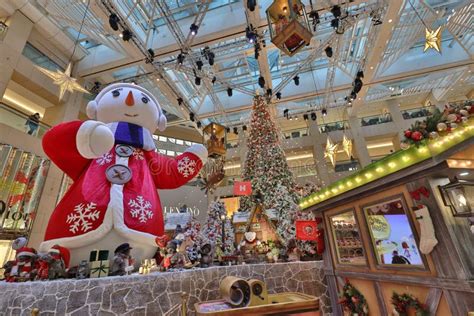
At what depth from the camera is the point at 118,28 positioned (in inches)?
256

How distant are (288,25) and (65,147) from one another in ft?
13.4

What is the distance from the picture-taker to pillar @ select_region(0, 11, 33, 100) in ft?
24.0

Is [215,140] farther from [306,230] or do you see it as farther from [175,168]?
[306,230]

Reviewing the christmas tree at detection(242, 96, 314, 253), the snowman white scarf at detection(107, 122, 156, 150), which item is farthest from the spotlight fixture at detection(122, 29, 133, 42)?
the christmas tree at detection(242, 96, 314, 253)

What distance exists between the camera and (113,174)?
149 inches

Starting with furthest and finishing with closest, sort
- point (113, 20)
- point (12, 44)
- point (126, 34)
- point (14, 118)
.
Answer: point (12, 44), point (14, 118), point (126, 34), point (113, 20)

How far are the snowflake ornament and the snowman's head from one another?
1553mm

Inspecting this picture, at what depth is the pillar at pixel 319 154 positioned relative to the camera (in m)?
13.4

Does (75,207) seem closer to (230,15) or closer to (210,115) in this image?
(230,15)

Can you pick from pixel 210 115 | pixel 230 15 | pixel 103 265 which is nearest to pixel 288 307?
pixel 103 265

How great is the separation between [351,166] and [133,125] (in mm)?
13483

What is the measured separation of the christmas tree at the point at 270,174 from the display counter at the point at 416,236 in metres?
2.80

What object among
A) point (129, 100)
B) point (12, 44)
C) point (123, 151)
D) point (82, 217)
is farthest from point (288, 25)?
point (12, 44)

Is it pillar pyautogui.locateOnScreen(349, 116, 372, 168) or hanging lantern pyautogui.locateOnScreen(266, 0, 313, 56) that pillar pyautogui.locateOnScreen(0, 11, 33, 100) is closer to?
hanging lantern pyautogui.locateOnScreen(266, 0, 313, 56)
